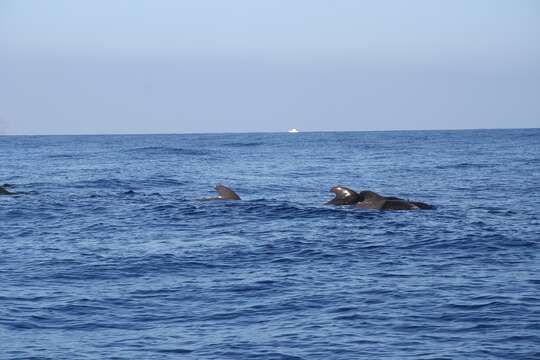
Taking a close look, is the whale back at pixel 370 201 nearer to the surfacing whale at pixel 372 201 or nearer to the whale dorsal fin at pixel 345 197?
the surfacing whale at pixel 372 201

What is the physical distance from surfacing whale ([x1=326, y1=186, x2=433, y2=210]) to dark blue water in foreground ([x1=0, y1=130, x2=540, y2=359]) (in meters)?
0.67

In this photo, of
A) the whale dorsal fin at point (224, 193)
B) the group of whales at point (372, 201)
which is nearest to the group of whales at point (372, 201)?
the group of whales at point (372, 201)

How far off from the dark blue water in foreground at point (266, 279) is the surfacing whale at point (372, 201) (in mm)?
674

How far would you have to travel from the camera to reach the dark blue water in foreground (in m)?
13.0

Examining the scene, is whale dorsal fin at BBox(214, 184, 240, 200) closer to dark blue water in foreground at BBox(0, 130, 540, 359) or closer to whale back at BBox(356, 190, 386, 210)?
dark blue water in foreground at BBox(0, 130, 540, 359)

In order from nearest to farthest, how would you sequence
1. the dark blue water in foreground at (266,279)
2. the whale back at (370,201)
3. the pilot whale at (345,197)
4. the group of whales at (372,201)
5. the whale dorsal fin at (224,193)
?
the dark blue water in foreground at (266,279)
the group of whales at (372,201)
the whale back at (370,201)
the pilot whale at (345,197)
the whale dorsal fin at (224,193)

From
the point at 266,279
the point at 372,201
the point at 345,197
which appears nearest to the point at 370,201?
the point at 372,201

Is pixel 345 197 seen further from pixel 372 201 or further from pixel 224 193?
pixel 224 193

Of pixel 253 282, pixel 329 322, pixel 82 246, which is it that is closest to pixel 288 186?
pixel 82 246

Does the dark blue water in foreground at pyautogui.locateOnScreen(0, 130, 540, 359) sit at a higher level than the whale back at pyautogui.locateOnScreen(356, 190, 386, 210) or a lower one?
lower

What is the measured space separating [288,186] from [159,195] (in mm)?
8252

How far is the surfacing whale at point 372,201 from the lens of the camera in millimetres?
28828

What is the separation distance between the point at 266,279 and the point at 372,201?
40.0 ft

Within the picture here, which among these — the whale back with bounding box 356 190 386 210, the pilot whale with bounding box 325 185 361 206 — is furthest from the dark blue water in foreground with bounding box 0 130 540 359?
the pilot whale with bounding box 325 185 361 206
